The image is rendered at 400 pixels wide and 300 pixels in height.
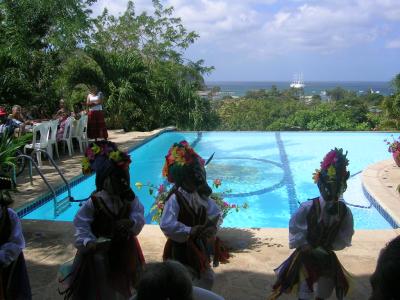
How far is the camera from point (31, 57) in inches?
496

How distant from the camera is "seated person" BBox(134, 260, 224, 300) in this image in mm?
1639

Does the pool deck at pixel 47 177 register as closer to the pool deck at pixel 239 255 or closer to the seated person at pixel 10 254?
the pool deck at pixel 239 255

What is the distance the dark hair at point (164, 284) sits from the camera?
1639mm

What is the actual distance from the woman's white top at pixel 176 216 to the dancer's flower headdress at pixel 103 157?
1.33 feet

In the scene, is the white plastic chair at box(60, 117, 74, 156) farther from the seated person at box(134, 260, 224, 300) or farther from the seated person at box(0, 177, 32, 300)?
the seated person at box(134, 260, 224, 300)

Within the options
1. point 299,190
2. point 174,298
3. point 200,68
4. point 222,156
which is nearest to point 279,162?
point 222,156

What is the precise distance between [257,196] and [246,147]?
5450mm

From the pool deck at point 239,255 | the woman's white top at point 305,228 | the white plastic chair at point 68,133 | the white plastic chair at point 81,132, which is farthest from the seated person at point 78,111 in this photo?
the woman's white top at point 305,228

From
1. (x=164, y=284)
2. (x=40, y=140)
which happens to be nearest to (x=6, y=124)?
(x=40, y=140)

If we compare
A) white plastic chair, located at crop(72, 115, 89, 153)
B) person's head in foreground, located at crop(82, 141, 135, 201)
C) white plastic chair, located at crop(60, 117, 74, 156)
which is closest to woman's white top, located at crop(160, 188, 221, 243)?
person's head in foreground, located at crop(82, 141, 135, 201)

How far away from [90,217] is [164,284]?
148cm

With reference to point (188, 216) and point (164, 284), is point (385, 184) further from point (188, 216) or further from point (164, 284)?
point (164, 284)

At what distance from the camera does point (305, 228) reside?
10.4 feet

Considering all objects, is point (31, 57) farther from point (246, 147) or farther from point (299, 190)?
point (299, 190)
